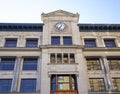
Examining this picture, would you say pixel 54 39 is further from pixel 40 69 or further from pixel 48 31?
pixel 40 69

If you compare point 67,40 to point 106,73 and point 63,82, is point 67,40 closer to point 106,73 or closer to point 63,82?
point 63,82

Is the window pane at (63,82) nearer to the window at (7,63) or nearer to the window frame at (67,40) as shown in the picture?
the window frame at (67,40)

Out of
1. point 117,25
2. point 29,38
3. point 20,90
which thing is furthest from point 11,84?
point 117,25

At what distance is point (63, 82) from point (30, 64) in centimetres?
553

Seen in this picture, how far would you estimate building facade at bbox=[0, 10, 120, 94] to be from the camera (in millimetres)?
23422

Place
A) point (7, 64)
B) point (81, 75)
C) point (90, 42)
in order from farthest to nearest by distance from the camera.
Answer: point (90, 42) < point (7, 64) < point (81, 75)

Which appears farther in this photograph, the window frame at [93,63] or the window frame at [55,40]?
the window frame at [55,40]

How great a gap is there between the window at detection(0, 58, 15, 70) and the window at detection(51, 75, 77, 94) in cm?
596

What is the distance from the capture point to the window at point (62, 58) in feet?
83.4

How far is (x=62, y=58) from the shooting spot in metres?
25.6

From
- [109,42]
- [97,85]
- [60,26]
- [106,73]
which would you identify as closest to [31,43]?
[60,26]

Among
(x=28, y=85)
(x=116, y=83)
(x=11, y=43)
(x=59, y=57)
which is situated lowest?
(x=28, y=85)

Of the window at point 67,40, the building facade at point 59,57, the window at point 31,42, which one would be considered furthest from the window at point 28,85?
the window at point 67,40

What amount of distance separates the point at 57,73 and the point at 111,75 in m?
7.11
